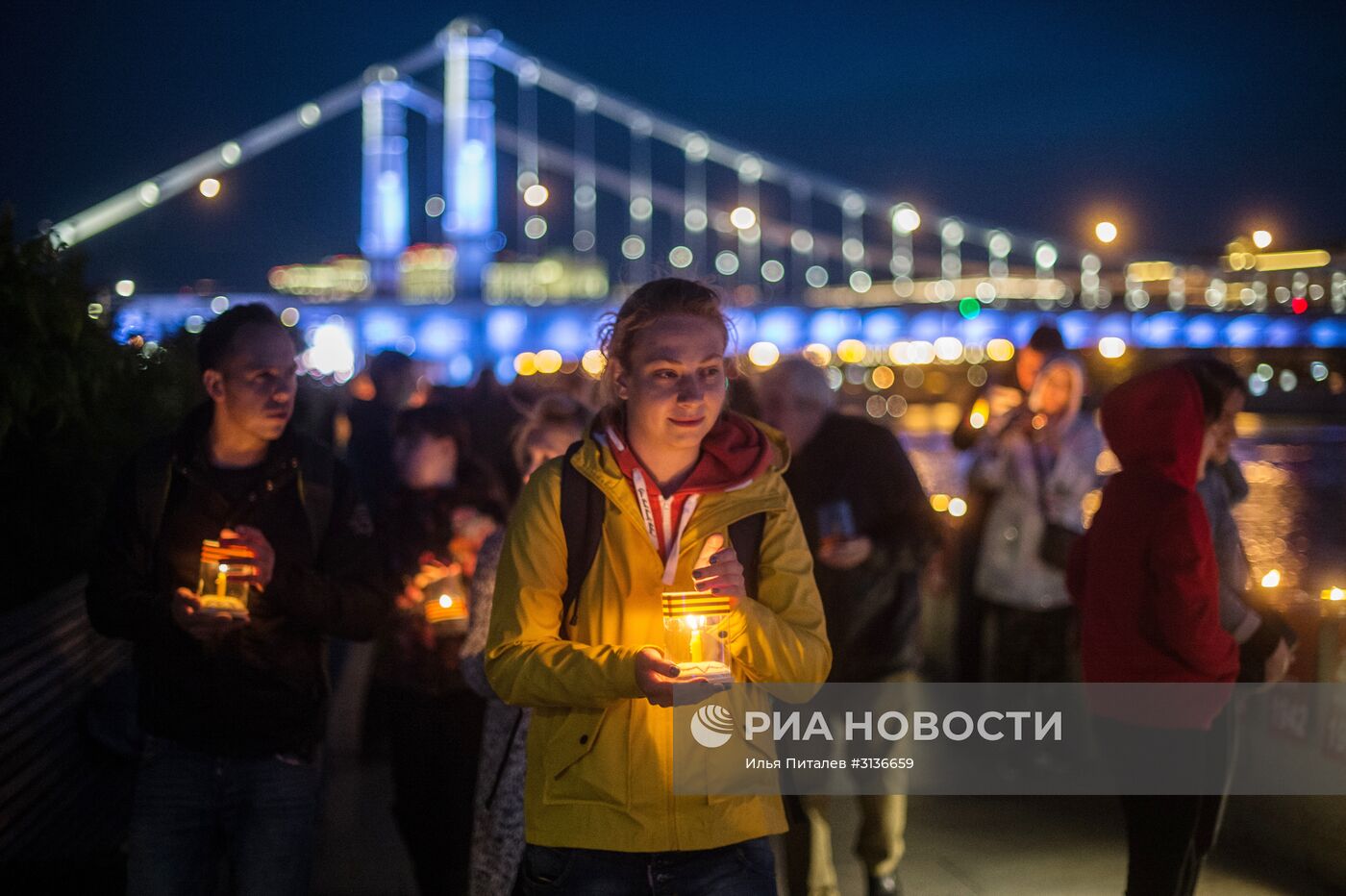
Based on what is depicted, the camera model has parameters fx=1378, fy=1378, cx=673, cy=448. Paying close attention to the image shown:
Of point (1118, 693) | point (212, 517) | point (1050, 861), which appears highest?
point (212, 517)

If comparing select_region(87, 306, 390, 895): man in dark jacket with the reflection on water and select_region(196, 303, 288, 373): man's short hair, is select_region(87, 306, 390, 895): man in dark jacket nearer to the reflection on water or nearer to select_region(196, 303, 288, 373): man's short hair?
select_region(196, 303, 288, 373): man's short hair

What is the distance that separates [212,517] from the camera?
2.82 metres

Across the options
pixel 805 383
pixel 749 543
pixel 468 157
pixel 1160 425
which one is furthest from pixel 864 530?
pixel 468 157

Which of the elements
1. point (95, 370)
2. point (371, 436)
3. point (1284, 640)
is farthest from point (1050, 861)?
point (371, 436)

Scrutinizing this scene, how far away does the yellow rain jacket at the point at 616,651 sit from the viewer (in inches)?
83.7

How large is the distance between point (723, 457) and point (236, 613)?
102 centimetres

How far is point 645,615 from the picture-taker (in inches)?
86.9

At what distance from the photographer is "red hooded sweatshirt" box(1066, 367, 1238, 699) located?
9.68 ft

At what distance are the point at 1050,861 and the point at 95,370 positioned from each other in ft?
10.9

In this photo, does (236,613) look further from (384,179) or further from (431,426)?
(384,179)

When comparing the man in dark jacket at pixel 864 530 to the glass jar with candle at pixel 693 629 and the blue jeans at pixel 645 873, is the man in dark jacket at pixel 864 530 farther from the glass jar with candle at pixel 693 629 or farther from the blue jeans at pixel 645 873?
the glass jar with candle at pixel 693 629

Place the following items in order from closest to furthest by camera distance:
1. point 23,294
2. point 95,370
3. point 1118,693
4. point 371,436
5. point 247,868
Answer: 1. point 247,868
2. point 1118,693
3. point 23,294
4. point 95,370
5. point 371,436

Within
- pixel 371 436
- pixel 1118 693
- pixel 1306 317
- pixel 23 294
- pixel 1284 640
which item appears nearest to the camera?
pixel 1118 693

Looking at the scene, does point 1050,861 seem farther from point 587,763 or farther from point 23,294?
point 23,294
